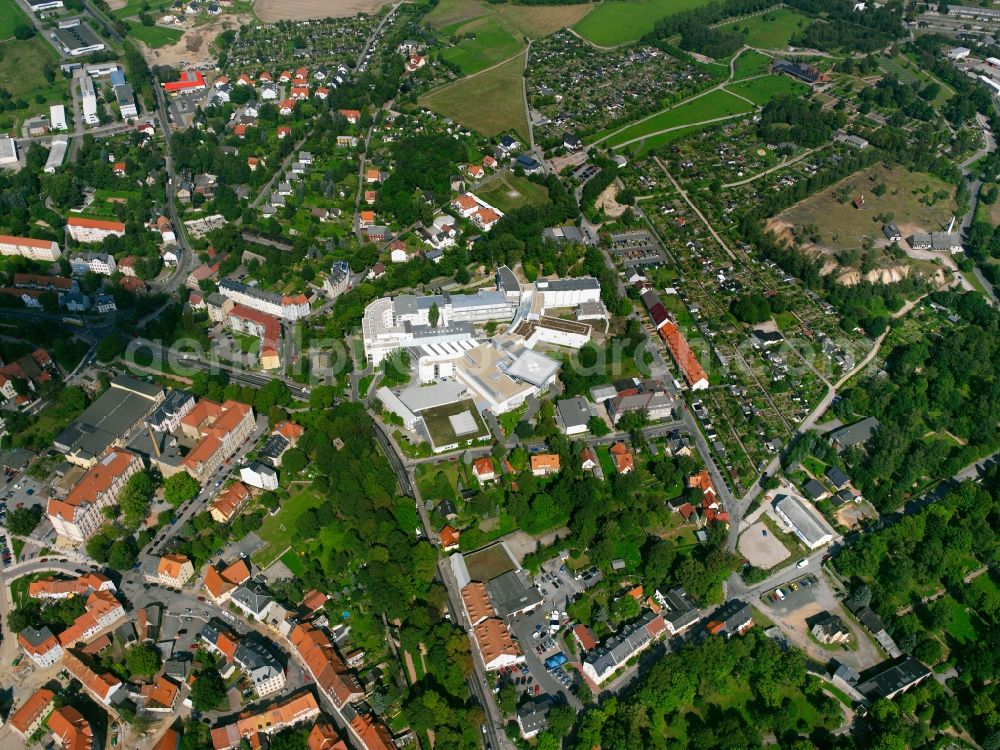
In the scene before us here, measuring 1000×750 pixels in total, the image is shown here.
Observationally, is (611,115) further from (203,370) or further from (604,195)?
(203,370)

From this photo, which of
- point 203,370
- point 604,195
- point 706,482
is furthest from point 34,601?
point 604,195

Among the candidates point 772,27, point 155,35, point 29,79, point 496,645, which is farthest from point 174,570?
point 772,27

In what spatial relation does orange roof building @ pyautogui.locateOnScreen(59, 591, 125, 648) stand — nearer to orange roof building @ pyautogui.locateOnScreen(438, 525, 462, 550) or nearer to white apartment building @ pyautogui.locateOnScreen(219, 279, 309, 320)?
orange roof building @ pyautogui.locateOnScreen(438, 525, 462, 550)

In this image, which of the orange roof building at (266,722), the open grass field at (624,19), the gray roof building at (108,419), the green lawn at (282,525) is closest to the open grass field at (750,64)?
the open grass field at (624,19)

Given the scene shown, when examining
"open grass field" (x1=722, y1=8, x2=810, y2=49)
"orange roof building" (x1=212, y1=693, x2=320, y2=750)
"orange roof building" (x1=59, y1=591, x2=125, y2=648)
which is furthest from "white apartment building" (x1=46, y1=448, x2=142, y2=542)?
"open grass field" (x1=722, y1=8, x2=810, y2=49)

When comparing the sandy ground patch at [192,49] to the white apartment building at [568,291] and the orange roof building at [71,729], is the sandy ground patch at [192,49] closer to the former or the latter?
the white apartment building at [568,291]

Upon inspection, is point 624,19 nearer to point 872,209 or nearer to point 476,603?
point 872,209
